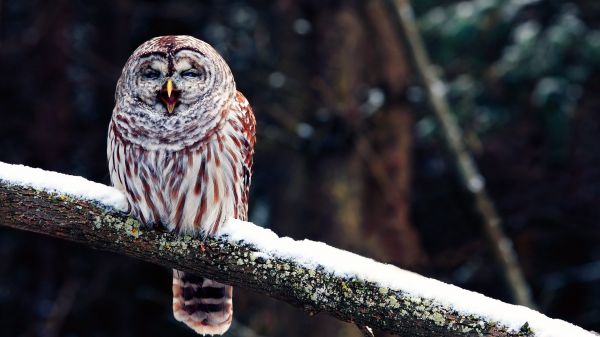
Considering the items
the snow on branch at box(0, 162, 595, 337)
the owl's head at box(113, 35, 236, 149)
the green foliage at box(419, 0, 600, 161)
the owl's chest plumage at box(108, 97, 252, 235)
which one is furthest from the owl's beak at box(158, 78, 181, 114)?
the green foliage at box(419, 0, 600, 161)

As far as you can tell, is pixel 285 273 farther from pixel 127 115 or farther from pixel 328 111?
pixel 328 111

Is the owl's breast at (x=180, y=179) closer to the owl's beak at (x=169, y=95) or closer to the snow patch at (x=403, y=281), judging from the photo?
the owl's beak at (x=169, y=95)

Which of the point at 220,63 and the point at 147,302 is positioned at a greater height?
the point at 147,302

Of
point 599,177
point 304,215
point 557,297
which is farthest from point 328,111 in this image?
point 557,297

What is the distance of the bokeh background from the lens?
6695 millimetres

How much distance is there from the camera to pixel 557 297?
384 inches

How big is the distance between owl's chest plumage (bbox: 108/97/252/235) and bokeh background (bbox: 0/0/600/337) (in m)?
2.31

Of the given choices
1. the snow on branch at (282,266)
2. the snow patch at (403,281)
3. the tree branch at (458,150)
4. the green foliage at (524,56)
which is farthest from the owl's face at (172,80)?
the green foliage at (524,56)

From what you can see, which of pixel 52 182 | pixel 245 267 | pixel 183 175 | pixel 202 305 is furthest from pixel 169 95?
pixel 202 305

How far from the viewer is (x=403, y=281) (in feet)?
10.0

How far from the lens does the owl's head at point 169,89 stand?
3.73m

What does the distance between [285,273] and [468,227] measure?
6830 millimetres

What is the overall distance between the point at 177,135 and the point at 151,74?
0.28 meters

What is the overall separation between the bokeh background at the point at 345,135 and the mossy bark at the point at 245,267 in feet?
9.67
